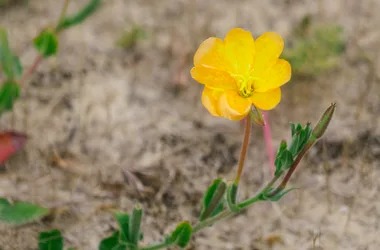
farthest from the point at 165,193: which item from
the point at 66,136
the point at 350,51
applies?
the point at 350,51

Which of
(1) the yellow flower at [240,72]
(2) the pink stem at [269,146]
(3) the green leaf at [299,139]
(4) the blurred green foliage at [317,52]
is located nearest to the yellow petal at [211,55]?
(1) the yellow flower at [240,72]

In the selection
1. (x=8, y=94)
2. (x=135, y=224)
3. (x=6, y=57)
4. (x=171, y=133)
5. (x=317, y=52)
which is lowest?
(x=135, y=224)

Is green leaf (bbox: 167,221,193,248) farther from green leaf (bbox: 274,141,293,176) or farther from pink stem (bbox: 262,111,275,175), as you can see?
pink stem (bbox: 262,111,275,175)

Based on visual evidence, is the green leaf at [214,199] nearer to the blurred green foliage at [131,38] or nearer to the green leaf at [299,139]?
the green leaf at [299,139]

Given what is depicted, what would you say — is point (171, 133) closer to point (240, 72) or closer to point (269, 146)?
point (269, 146)

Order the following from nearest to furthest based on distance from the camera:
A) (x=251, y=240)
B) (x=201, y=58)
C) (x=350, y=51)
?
(x=201, y=58) < (x=251, y=240) < (x=350, y=51)

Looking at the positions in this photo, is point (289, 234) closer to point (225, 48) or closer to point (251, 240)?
point (251, 240)

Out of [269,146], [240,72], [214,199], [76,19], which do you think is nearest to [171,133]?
[269,146]
